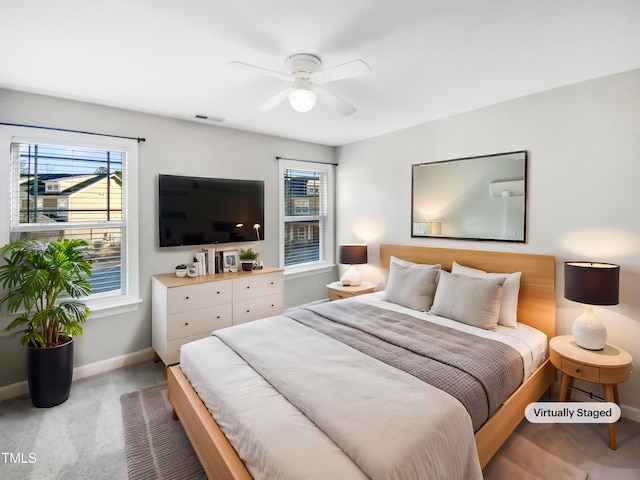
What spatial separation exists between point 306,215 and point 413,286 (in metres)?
2.05

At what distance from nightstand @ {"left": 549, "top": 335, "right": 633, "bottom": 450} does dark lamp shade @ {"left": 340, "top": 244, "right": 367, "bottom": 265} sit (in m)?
2.14

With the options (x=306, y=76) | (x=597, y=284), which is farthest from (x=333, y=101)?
(x=597, y=284)

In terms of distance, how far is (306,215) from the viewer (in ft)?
15.4

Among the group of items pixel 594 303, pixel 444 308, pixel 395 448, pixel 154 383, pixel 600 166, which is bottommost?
pixel 154 383

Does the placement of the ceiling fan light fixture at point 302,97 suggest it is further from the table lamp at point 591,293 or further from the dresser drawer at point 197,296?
the table lamp at point 591,293

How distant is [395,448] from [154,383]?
2.44 meters

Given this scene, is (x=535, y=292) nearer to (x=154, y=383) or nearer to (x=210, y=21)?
(x=210, y=21)

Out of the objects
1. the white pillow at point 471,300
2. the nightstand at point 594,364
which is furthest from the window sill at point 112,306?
the nightstand at point 594,364

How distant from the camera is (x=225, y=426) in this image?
1637 millimetres

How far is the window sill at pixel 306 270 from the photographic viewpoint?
14.4 ft

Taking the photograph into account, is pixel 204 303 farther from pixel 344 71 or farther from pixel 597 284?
pixel 597 284

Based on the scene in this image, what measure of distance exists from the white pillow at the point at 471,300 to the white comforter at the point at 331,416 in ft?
3.65

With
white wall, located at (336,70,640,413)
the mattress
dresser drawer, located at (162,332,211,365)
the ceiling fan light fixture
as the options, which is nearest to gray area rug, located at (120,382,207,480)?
dresser drawer, located at (162,332,211,365)

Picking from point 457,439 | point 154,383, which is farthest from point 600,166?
point 154,383
